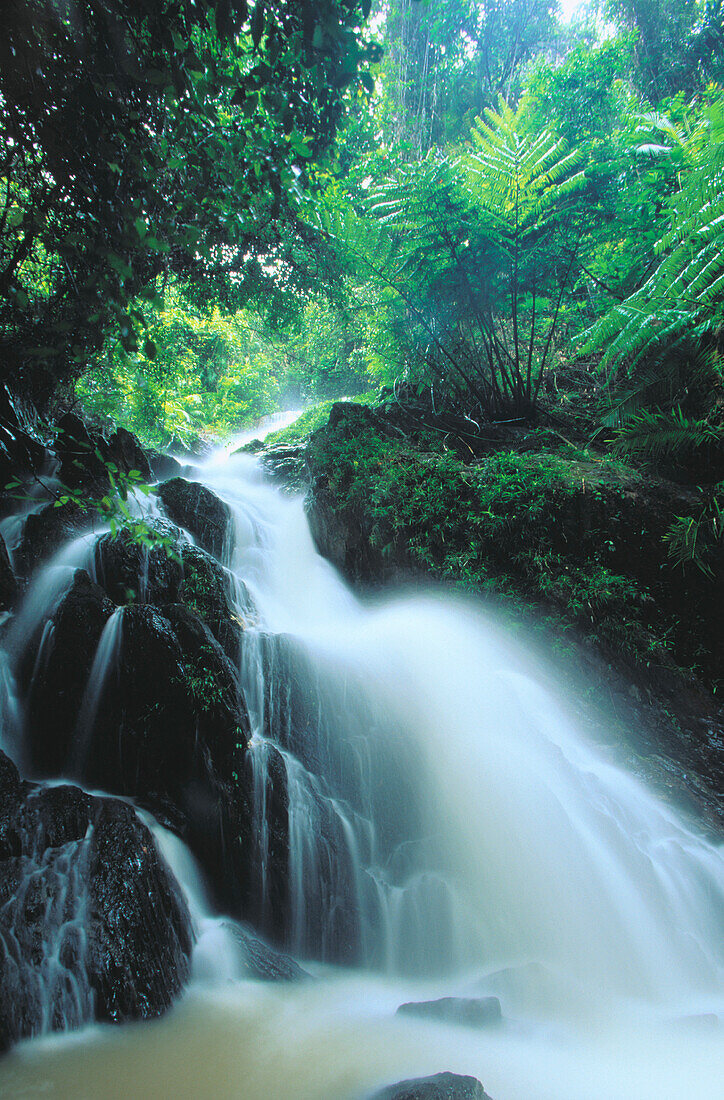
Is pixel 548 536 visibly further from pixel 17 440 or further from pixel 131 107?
pixel 17 440

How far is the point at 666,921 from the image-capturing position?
3270 mm

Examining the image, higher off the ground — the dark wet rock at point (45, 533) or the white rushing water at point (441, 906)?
the dark wet rock at point (45, 533)

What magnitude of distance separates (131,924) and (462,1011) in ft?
6.93

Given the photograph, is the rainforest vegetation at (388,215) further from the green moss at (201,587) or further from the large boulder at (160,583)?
the green moss at (201,587)

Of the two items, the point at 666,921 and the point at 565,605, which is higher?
the point at 565,605

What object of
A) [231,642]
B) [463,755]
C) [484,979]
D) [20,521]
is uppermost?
[20,521]

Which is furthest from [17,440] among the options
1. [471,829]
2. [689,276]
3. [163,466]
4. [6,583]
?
[689,276]

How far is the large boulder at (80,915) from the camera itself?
2360mm

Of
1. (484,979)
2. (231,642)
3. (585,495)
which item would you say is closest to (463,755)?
(484,979)

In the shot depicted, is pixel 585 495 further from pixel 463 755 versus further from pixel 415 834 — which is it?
pixel 415 834

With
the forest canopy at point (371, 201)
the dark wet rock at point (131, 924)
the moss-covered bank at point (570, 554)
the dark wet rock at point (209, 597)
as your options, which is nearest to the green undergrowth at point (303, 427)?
the forest canopy at point (371, 201)

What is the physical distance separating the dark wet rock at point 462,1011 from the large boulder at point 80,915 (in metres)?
1.53

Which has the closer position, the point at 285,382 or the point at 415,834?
the point at 415,834

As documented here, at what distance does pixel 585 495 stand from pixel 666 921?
14.5 ft
